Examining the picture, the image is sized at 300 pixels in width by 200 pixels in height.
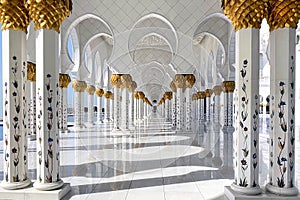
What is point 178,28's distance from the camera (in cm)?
708

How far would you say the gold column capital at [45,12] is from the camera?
2.45m

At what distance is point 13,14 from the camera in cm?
251

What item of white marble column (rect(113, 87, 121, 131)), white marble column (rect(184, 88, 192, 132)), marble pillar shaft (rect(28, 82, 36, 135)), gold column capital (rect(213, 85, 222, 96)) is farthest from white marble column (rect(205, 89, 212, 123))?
marble pillar shaft (rect(28, 82, 36, 135))

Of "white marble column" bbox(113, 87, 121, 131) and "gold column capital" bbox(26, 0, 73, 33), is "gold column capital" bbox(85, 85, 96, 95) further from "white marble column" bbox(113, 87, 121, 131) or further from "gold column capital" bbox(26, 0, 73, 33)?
"gold column capital" bbox(26, 0, 73, 33)

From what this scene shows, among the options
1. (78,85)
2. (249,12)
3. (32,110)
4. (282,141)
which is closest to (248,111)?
(282,141)

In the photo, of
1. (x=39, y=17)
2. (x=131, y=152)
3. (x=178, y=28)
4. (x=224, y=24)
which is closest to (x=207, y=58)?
(x=224, y=24)

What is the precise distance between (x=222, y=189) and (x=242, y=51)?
55.4 inches

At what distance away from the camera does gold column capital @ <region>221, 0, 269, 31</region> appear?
92.2 inches

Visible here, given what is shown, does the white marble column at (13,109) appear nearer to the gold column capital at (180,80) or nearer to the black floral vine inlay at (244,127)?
the black floral vine inlay at (244,127)

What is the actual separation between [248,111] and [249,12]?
34.4 inches

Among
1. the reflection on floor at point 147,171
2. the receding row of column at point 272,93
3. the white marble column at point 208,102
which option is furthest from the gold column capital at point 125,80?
the white marble column at point 208,102

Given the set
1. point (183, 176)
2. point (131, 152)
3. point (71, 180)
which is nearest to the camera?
point (71, 180)

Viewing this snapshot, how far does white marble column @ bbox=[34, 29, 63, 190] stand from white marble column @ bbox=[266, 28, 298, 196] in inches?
79.4

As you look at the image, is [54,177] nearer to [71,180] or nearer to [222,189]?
[71,180]
